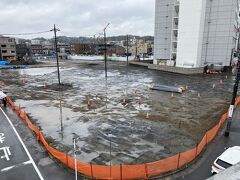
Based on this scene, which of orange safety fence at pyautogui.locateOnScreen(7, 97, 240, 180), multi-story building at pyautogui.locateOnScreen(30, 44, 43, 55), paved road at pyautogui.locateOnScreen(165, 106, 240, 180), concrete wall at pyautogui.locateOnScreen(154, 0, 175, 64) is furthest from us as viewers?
multi-story building at pyautogui.locateOnScreen(30, 44, 43, 55)

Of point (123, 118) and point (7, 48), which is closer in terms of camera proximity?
point (123, 118)

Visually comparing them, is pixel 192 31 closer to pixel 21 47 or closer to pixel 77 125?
pixel 77 125

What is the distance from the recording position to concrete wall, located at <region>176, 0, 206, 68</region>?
56.9 meters

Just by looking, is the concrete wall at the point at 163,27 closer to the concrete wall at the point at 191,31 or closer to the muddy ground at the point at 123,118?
the concrete wall at the point at 191,31

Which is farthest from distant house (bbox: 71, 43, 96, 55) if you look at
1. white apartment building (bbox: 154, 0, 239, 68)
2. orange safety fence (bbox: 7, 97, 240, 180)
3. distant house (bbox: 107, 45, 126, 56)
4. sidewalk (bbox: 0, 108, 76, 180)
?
orange safety fence (bbox: 7, 97, 240, 180)

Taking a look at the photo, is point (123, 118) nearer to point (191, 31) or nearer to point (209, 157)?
point (209, 157)

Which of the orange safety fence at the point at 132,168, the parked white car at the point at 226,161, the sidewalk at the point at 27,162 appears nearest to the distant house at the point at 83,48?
the sidewalk at the point at 27,162

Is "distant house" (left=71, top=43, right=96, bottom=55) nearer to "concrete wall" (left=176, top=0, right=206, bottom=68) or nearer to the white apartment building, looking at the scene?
the white apartment building

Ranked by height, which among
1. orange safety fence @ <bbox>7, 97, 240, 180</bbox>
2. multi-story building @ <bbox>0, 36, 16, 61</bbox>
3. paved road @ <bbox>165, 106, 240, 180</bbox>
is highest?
multi-story building @ <bbox>0, 36, 16, 61</bbox>

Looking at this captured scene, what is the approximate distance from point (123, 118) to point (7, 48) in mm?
101736

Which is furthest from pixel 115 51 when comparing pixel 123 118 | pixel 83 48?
pixel 123 118

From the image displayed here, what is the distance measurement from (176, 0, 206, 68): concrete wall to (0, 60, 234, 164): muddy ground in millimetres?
24926

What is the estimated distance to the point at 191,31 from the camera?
5881cm

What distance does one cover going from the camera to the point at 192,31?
5866 centimetres
